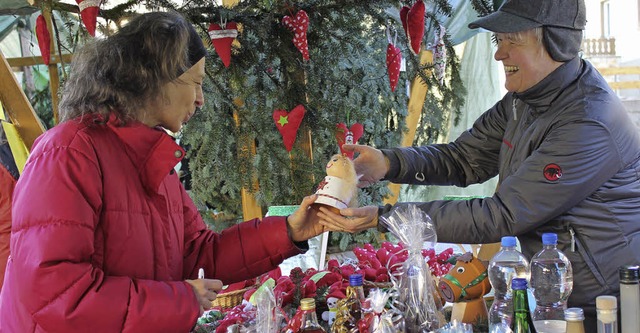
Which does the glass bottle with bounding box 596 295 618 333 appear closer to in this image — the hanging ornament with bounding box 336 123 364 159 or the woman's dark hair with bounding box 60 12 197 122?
the hanging ornament with bounding box 336 123 364 159

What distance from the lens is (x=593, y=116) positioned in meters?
1.82

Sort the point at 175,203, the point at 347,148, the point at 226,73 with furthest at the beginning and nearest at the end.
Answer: the point at 226,73 → the point at 347,148 → the point at 175,203

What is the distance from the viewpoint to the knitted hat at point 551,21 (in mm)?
1917

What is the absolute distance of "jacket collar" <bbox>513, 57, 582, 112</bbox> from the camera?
1.91 m

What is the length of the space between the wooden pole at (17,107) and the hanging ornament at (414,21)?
6.60ft

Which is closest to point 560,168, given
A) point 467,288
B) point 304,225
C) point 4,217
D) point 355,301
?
point 467,288

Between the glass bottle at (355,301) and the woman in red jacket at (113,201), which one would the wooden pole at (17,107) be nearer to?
the woman in red jacket at (113,201)

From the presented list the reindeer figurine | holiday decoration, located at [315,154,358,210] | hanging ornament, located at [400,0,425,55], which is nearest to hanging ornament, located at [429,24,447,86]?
hanging ornament, located at [400,0,425,55]

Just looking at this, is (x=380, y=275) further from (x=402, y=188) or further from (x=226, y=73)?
(x=402, y=188)

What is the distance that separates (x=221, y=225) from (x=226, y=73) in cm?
291

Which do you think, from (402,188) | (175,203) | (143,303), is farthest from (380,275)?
(402,188)

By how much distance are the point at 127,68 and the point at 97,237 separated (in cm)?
42

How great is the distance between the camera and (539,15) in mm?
1915

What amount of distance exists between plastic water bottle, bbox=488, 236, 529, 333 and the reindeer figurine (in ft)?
0.11
